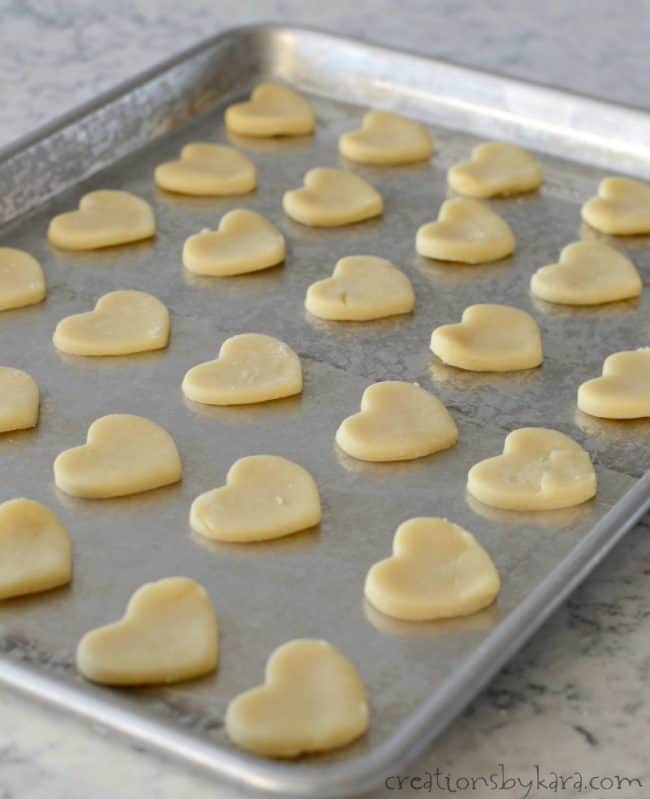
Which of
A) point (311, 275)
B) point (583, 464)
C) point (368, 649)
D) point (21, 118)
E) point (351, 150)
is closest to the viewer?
point (368, 649)

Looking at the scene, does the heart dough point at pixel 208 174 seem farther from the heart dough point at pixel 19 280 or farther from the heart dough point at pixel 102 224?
the heart dough point at pixel 19 280

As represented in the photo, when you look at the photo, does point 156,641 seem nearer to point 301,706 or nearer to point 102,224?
point 301,706

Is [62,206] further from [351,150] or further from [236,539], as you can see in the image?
[236,539]

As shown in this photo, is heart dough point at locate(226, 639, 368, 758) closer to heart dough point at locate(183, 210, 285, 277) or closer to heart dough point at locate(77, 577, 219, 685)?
heart dough point at locate(77, 577, 219, 685)

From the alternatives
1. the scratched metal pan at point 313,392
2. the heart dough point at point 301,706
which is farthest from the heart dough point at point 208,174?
the heart dough point at point 301,706

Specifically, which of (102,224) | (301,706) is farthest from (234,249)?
(301,706)

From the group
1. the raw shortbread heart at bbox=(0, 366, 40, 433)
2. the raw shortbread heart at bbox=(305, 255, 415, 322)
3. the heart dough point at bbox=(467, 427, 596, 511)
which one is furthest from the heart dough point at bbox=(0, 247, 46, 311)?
the heart dough point at bbox=(467, 427, 596, 511)

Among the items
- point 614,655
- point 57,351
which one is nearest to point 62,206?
point 57,351

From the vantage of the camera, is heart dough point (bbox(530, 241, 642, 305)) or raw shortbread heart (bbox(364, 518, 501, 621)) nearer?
raw shortbread heart (bbox(364, 518, 501, 621))
